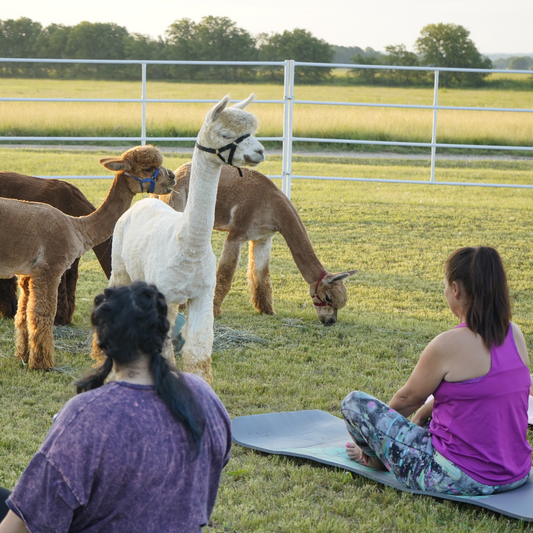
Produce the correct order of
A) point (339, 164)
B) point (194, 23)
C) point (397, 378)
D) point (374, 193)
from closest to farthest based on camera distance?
1. point (397, 378)
2. point (374, 193)
3. point (339, 164)
4. point (194, 23)

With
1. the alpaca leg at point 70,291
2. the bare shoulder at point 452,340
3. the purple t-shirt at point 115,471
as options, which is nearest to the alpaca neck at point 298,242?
the alpaca leg at point 70,291

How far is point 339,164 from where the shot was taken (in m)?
16.8

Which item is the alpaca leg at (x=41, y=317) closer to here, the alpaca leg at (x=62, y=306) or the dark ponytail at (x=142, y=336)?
the alpaca leg at (x=62, y=306)

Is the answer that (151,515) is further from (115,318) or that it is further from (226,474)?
(226,474)

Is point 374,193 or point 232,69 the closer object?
point 374,193

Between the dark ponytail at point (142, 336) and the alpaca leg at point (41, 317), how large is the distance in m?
2.97

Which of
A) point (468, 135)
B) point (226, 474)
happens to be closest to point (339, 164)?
point (468, 135)

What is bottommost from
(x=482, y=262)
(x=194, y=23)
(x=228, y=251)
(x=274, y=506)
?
(x=274, y=506)

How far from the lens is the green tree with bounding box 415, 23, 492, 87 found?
43031 mm

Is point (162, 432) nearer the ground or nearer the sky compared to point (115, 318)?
nearer the ground

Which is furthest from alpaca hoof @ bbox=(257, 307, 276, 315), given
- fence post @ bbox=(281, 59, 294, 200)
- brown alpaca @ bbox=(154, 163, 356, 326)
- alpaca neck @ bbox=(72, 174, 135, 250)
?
fence post @ bbox=(281, 59, 294, 200)

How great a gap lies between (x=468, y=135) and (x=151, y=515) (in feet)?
67.0

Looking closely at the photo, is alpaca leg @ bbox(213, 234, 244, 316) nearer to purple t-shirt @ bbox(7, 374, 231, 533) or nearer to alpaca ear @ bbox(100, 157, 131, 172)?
alpaca ear @ bbox(100, 157, 131, 172)

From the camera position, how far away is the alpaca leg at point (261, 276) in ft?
20.3
